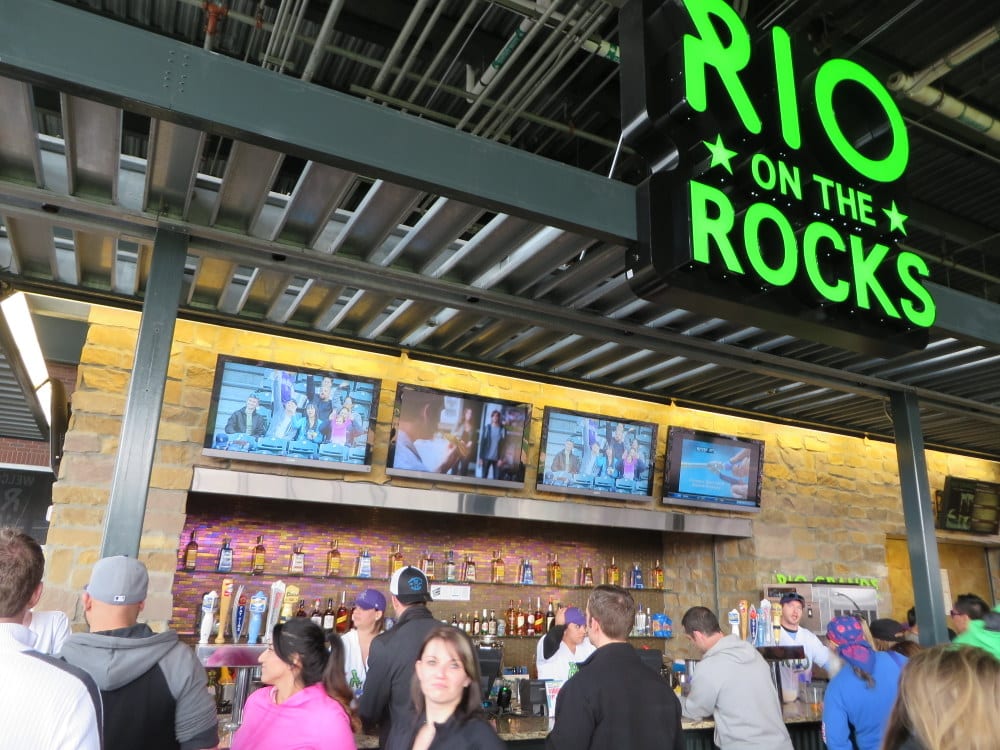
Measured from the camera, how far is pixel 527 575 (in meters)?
7.18

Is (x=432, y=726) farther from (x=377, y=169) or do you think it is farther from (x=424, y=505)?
(x=424, y=505)

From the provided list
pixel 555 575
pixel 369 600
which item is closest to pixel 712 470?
pixel 555 575

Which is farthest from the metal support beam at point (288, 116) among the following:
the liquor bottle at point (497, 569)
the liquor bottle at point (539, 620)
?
the liquor bottle at point (539, 620)

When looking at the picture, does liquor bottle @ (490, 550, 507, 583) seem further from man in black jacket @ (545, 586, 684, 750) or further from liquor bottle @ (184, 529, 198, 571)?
man in black jacket @ (545, 586, 684, 750)

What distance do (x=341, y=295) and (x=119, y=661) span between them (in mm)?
3237

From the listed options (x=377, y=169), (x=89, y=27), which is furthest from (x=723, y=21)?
(x=89, y=27)

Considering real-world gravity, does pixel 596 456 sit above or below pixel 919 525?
above

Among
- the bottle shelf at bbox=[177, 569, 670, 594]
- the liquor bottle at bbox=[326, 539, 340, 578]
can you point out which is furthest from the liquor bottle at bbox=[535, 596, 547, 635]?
the liquor bottle at bbox=[326, 539, 340, 578]

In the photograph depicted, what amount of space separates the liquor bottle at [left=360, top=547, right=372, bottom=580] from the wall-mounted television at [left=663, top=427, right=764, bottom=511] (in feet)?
9.37

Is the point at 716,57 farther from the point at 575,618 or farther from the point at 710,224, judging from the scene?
the point at 575,618

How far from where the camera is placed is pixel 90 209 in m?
3.38

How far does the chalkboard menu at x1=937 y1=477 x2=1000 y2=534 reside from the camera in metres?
9.15

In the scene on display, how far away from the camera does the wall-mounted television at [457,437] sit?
5945 millimetres

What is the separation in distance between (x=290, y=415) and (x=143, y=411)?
2.44 meters
